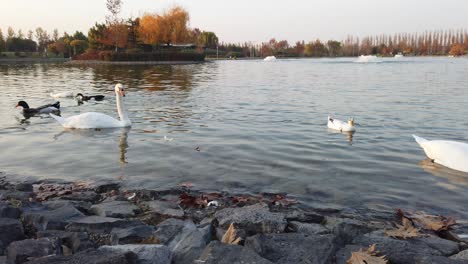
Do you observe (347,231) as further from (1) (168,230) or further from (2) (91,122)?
(2) (91,122)

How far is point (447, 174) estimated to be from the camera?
7.70 meters

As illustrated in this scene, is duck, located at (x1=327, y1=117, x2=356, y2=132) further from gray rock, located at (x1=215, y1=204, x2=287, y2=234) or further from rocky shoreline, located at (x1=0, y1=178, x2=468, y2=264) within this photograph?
gray rock, located at (x1=215, y1=204, x2=287, y2=234)

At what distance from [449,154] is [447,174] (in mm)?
377

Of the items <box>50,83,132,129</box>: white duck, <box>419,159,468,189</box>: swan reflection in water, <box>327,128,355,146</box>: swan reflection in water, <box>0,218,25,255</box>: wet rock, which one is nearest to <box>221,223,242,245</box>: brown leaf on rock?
<box>0,218,25,255</box>: wet rock

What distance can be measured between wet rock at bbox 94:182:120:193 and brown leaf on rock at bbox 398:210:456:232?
14.3ft

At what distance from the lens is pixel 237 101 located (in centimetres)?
1847

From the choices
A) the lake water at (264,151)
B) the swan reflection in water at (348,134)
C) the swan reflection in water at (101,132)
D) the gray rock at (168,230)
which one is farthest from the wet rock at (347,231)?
the swan reflection in water at (101,132)

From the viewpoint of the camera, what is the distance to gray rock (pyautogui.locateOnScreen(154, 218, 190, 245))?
172 inches

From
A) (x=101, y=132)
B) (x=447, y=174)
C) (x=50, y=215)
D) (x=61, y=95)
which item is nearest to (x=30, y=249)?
(x=50, y=215)

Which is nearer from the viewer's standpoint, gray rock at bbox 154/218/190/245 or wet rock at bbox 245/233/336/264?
wet rock at bbox 245/233/336/264

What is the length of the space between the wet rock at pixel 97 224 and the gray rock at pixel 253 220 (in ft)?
3.23

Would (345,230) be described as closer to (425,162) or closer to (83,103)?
(425,162)

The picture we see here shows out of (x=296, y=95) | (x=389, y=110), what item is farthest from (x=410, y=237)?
(x=296, y=95)

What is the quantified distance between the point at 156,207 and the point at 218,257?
222 centimetres
